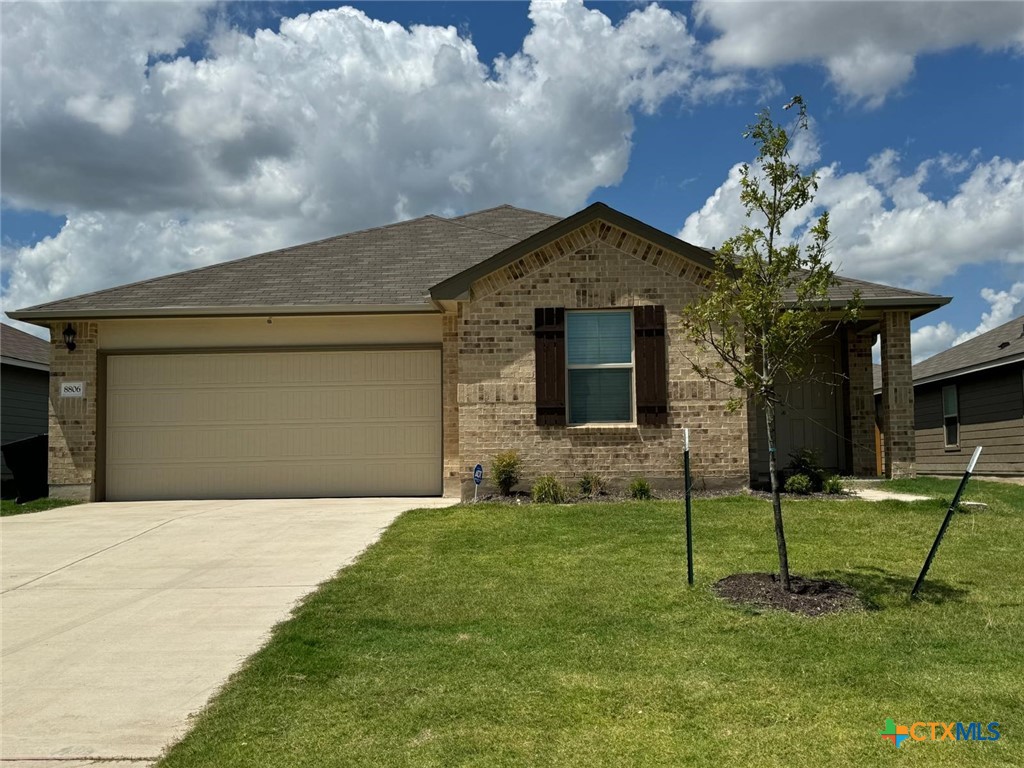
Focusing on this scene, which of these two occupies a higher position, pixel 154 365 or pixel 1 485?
pixel 154 365

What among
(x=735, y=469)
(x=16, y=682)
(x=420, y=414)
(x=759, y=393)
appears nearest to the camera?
(x=16, y=682)

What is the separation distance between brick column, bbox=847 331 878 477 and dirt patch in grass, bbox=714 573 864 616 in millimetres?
8613

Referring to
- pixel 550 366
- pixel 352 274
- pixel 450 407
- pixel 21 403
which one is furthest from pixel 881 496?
pixel 21 403

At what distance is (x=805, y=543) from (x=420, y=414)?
6679mm

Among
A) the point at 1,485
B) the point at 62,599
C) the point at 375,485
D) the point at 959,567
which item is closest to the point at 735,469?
the point at 959,567

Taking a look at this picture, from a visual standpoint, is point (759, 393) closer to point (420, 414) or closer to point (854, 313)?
point (854, 313)

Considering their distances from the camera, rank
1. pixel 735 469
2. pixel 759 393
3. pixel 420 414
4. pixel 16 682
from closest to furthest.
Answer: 1. pixel 16 682
2. pixel 759 393
3. pixel 735 469
4. pixel 420 414

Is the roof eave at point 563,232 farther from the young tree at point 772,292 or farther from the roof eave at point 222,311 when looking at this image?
the young tree at point 772,292

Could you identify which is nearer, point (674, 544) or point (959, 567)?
point (959, 567)

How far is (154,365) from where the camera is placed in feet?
43.7

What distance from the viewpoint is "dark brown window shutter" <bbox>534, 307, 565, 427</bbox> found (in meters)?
11.7

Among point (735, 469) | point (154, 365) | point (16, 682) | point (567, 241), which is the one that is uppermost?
point (567, 241)

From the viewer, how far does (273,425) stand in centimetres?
1315

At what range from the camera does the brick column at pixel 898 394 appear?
13.2m
